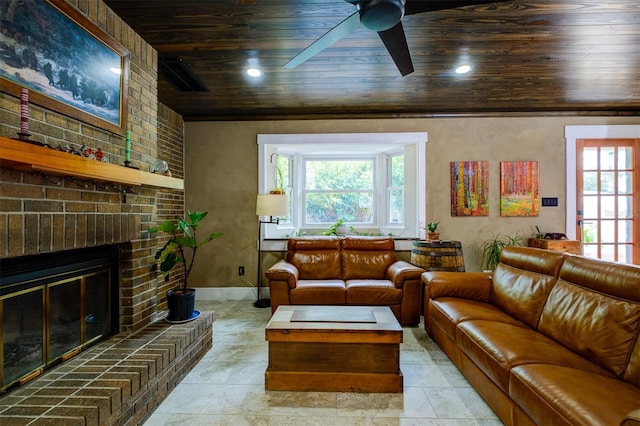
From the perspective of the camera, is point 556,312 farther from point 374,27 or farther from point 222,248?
point 222,248

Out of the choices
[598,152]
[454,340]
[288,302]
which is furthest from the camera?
[598,152]

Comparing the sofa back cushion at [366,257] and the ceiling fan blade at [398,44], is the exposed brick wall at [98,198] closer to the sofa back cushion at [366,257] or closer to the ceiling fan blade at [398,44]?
the ceiling fan blade at [398,44]

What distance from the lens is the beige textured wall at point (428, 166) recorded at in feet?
12.5

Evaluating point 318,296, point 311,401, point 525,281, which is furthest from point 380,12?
point 318,296

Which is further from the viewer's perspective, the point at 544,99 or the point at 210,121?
the point at 210,121

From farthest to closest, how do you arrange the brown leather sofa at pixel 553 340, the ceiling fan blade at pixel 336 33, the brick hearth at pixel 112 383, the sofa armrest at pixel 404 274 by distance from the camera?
the sofa armrest at pixel 404 274, the ceiling fan blade at pixel 336 33, the brick hearth at pixel 112 383, the brown leather sofa at pixel 553 340

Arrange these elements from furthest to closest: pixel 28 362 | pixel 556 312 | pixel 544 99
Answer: pixel 544 99
pixel 556 312
pixel 28 362

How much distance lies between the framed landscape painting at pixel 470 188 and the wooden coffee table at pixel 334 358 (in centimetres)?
254

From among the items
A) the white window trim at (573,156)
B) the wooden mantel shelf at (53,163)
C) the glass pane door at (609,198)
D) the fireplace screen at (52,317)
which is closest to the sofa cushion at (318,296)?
Result: the fireplace screen at (52,317)

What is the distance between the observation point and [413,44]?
7.53 ft

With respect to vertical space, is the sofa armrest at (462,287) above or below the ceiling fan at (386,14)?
below

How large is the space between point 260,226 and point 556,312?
3086 mm

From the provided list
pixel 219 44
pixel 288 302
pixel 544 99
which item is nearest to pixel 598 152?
pixel 544 99

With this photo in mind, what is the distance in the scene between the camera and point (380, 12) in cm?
146
